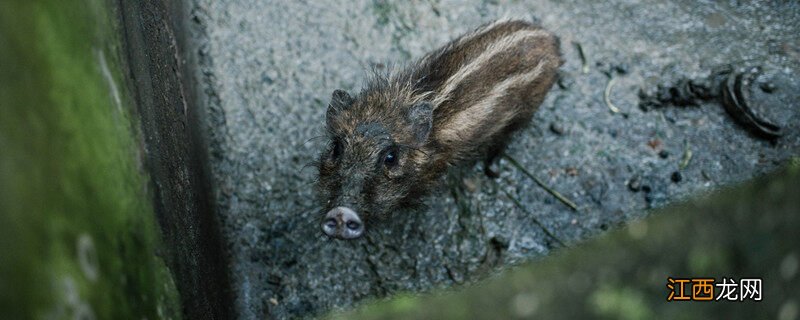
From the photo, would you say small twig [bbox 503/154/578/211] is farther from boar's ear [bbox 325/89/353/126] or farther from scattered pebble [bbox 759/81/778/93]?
scattered pebble [bbox 759/81/778/93]

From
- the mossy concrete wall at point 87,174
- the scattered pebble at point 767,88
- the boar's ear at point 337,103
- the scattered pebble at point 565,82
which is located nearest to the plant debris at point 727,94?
the scattered pebble at point 767,88

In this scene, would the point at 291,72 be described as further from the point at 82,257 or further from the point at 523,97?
the point at 82,257

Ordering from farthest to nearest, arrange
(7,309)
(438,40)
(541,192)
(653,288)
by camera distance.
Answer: (438,40)
(541,192)
(653,288)
(7,309)

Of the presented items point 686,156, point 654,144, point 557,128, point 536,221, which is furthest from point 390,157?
point 686,156

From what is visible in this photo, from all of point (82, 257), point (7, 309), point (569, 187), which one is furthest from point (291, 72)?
point (7, 309)

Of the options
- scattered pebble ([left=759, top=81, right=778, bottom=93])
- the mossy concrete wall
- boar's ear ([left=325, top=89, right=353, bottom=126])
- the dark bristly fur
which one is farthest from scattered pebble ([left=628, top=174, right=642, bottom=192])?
the mossy concrete wall

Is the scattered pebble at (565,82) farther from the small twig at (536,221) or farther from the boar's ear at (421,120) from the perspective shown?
the boar's ear at (421,120)
